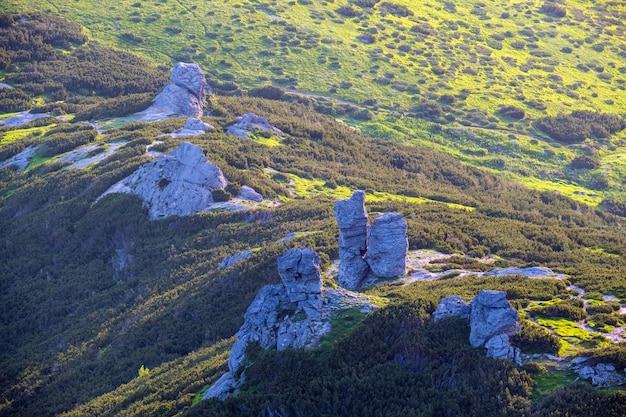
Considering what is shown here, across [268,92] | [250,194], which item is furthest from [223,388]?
[268,92]

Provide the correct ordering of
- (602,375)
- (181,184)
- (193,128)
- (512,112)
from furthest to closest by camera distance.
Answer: (512,112) < (193,128) < (181,184) < (602,375)

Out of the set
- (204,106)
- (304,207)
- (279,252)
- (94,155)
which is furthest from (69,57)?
(279,252)

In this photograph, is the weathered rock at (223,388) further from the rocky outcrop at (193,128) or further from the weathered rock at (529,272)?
the rocky outcrop at (193,128)

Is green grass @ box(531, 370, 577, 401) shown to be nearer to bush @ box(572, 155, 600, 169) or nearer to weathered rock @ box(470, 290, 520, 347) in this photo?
weathered rock @ box(470, 290, 520, 347)

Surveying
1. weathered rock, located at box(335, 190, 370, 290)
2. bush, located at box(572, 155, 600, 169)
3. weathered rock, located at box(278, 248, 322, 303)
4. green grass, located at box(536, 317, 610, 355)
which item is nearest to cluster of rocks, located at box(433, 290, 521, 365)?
green grass, located at box(536, 317, 610, 355)

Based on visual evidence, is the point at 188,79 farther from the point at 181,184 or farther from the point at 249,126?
the point at 181,184

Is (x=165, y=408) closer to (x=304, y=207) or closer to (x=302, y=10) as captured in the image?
(x=304, y=207)
